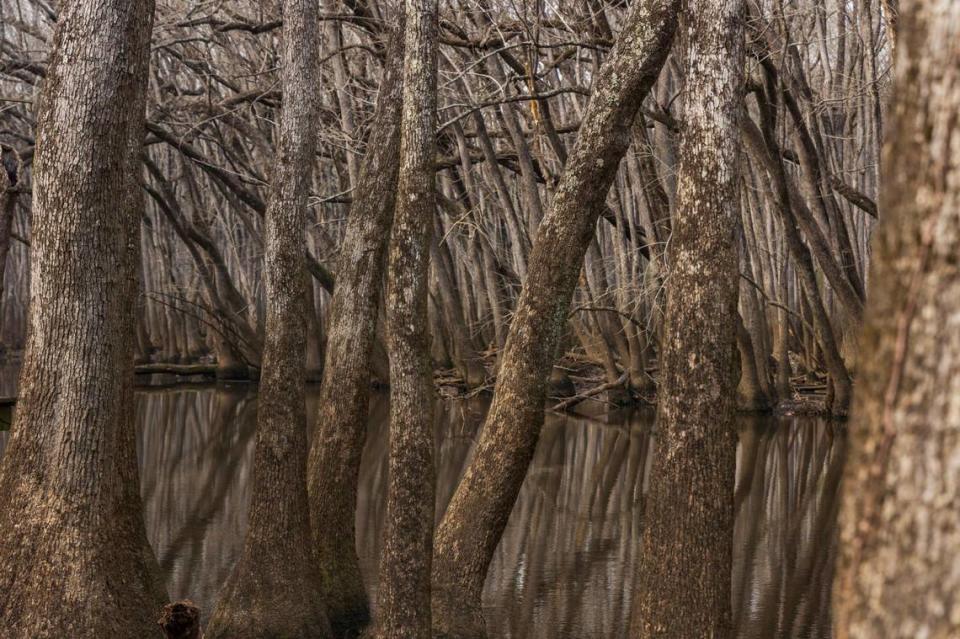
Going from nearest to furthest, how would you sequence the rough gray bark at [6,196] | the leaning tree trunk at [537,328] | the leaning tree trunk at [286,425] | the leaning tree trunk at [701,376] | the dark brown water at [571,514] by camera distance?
the leaning tree trunk at [701,376], the leaning tree trunk at [537,328], the leaning tree trunk at [286,425], the dark brown water at [571,514], the rough gray bark at [6,196]

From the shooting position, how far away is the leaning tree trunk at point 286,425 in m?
6.89

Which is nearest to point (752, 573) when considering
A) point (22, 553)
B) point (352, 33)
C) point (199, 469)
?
point (22, 553)

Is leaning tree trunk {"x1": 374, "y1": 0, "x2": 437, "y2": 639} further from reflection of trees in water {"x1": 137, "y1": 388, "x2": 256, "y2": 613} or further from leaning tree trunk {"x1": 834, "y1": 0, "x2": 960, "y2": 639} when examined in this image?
leaning tree trunk {"x1": 834, "y1": 0, "x2": 960, "y2": 639}

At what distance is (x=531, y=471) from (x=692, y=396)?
9.96m

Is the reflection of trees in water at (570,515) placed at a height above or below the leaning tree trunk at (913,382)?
below

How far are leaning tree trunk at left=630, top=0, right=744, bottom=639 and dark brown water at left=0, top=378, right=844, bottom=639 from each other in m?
2.53

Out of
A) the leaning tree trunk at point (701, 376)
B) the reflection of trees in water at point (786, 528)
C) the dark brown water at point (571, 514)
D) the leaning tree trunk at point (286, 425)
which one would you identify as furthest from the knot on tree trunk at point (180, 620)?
the reflection of trees in water at point (786, 528)

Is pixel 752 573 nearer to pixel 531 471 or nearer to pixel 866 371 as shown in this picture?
pixel 531 471

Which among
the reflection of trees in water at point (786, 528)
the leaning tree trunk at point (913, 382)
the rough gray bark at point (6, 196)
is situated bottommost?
the reflection of trees in water at point (786, 528)

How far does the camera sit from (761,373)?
19.9m

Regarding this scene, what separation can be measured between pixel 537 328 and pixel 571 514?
584cm

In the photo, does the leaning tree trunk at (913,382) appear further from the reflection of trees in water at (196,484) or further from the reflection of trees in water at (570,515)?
the reflection of trees in water at (196,484)

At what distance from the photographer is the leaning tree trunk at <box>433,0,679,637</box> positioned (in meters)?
6.31

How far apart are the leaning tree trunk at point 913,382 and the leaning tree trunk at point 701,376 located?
11.2ft
